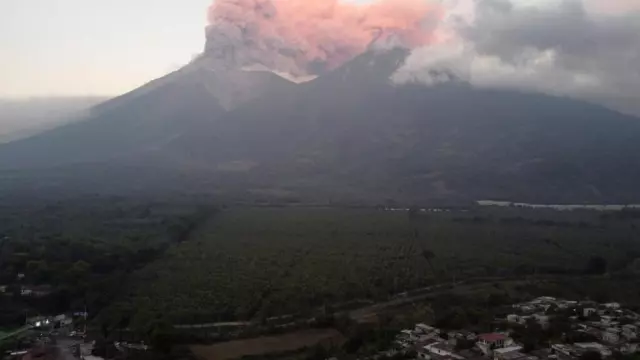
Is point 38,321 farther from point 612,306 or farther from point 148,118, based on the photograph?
point 148,118

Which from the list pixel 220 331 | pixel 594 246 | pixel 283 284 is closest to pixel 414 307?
pixel 283 284

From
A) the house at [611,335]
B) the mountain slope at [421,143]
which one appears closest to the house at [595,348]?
the house at [611,335]

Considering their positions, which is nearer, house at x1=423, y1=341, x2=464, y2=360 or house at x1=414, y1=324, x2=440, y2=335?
house at x1=423, y1=341, x2=464, y2=360

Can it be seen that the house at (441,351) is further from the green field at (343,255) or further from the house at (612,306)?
the house at (612,306)

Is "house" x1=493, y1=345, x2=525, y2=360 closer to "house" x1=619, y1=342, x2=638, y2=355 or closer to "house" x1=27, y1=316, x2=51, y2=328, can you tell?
"house" x1=619, y1=342, x2=638, y2=355

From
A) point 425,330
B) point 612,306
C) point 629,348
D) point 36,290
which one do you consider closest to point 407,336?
point 425,330

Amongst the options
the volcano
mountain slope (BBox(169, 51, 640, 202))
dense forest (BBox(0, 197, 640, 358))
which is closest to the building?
dense forest (BBox(0, 197, 640, 358))

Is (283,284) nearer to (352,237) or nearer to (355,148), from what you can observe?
(352,237)
